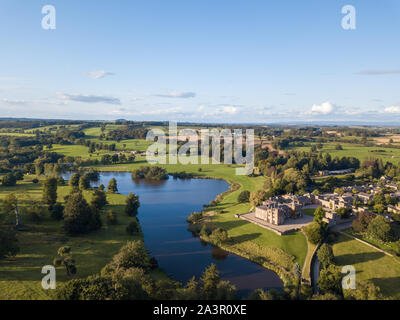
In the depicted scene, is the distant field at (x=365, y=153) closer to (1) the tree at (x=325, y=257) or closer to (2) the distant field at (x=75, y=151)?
(1) the tree at (x=325, y=257)

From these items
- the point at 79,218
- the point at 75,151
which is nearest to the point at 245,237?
the point at 79,218

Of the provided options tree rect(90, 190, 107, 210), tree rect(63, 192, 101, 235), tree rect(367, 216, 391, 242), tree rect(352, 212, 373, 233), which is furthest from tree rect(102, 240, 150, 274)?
tree rect(367, 216, 391, 242)

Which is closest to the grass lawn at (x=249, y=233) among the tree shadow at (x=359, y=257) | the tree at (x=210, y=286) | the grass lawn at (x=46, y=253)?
the tree shadow at (x=359, y=257)

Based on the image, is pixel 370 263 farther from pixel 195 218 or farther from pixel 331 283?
pixel 195 218

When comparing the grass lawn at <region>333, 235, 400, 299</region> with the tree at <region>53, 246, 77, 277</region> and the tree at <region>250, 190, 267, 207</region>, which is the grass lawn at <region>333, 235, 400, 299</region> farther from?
the tree at <region>53, 246, 77, 277</region>

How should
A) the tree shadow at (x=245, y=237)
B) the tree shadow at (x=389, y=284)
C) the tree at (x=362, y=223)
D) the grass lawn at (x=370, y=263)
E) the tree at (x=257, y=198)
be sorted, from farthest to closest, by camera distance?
the tree at (x=257, y=198) < the tree shadow at (x=245, y=237) < the tree at (x=362, y=223) < the grass lawn at (x=370, y=263) < the tree shadow at (x=389, y=284)
